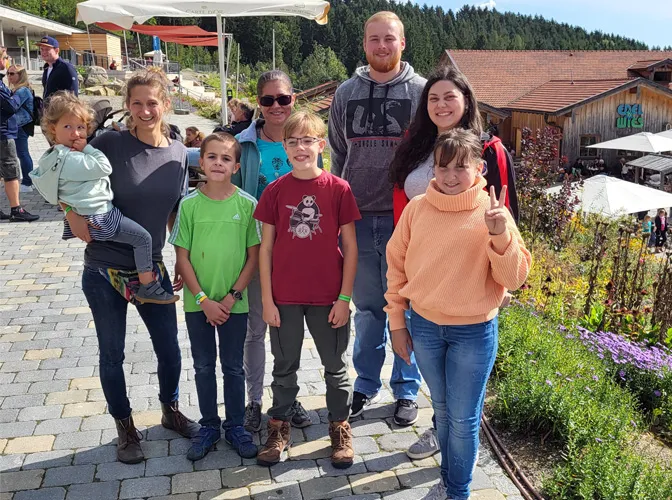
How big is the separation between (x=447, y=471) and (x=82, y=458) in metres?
1.92

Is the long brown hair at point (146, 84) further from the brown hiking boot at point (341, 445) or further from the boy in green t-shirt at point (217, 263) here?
the brown hiking boot at point (341, 445)

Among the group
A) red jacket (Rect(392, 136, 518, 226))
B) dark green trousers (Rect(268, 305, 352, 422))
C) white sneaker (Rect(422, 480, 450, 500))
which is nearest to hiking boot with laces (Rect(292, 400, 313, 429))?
dark green trousers (Rect(268, 305, 352, 422))

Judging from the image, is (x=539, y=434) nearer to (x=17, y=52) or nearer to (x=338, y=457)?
(x=338, y=457)

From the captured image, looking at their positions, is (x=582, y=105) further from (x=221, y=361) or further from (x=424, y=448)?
(x=221, y=361)

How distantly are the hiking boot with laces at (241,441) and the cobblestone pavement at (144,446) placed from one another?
4cm

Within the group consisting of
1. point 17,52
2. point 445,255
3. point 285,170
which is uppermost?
point 17,52

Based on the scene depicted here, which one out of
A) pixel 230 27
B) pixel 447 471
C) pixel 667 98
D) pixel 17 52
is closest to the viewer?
pixel 447 471

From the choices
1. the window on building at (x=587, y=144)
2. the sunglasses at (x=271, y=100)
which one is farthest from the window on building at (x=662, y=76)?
the sunglasses at (x=271, y=100)

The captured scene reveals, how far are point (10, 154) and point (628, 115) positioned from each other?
98.4 feet

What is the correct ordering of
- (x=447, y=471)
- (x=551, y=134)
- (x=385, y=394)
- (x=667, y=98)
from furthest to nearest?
(x=667, y=98)
(x=551, y=134)
(x=385, y=394)
(x=447, y=471)

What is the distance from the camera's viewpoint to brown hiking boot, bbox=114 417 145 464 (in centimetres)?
335

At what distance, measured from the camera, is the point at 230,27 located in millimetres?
78438

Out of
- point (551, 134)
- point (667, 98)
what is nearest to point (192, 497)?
point (551, 134)

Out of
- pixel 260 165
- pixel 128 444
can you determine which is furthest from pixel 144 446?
pixel 260 165
